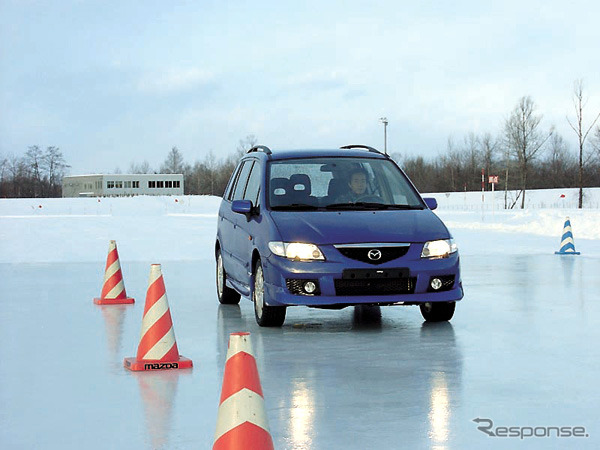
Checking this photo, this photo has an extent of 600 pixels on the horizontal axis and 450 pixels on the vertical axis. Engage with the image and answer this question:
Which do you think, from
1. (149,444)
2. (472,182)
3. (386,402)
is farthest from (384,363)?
(472,182)

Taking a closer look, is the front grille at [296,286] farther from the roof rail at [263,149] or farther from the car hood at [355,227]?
A: the roof rail at [263,149]

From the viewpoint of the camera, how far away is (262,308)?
34.9 ft

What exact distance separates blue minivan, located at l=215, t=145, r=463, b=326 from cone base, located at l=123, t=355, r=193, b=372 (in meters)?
1.91

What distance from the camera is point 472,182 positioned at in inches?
4749

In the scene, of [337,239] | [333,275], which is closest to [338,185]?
[337,239]

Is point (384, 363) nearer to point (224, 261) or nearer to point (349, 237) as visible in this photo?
point (349, 237)

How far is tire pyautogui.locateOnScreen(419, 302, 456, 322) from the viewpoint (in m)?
11.0

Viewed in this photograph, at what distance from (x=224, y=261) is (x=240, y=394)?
334 inches

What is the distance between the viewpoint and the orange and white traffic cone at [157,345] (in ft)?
26.9

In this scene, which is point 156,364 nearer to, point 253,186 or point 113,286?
point 253,186

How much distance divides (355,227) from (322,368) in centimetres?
238

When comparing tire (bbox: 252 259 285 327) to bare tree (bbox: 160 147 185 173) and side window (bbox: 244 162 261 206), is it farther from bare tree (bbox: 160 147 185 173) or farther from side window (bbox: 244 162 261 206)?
bare tree (bbox: 160 147 185 173)

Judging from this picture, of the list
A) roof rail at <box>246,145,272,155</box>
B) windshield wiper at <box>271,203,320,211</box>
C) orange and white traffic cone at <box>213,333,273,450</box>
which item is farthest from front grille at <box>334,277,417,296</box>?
orange and white traffic cone at <box>213,333,273,450</box>

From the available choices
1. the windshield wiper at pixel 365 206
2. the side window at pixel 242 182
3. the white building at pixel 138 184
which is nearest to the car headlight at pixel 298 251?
the windshield wiper at pixel 365 206
